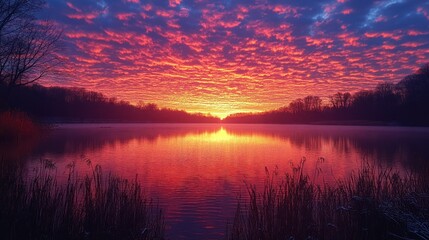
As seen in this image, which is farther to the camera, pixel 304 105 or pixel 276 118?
pixel 276 118

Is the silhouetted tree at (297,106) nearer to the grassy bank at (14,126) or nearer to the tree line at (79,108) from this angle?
the tree line at (79,108)

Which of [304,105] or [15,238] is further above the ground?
[304,105]

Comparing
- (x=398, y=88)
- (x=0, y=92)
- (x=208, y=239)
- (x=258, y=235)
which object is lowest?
(x=208, y=239)

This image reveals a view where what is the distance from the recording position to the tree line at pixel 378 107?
82.7 meters

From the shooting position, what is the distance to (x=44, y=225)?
537 centimetres

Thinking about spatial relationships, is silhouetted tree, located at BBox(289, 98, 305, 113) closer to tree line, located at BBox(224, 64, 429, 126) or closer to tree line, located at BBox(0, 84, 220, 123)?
tree line, located at BBox(224, 64, 429, 126)

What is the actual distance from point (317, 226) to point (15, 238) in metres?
4.92

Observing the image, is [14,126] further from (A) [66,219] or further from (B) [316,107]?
(B) [316,107]

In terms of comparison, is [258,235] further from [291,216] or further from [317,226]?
[317,226]

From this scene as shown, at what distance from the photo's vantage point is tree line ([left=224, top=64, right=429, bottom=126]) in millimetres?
82669

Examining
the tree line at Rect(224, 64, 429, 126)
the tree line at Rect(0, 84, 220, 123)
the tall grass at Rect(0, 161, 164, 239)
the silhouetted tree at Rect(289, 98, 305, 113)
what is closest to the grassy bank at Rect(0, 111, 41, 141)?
the tall grass at Rect(0, 161, 164, 239)

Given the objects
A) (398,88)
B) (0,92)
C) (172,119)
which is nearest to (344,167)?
(0,92)

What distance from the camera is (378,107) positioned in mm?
102375

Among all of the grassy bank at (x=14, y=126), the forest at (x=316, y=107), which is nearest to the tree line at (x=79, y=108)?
the forest at (x=316, y=107)
